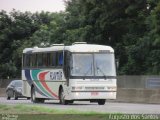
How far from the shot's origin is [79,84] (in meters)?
34.6

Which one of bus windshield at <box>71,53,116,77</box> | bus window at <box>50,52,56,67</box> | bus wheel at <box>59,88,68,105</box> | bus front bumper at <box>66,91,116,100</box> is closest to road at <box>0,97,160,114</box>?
bus front bumper at <box>66,91,116,100</box>

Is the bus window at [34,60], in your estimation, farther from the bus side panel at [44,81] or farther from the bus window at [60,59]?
the bus window at [60,59]

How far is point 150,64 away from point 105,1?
7.48m

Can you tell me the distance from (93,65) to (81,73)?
30.1 inches

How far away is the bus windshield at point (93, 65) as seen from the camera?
34875 millimetres

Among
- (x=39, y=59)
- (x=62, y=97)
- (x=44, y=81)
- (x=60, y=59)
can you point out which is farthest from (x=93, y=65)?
(x=39, y=59)

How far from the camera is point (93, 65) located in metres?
35.0

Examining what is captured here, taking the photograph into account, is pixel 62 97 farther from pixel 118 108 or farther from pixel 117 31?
pixel 117 31

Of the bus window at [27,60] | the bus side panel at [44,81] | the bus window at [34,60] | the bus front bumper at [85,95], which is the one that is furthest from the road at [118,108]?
the bus window at [27,60]

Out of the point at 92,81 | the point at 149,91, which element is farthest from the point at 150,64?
the point at 92,81

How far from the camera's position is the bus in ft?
113

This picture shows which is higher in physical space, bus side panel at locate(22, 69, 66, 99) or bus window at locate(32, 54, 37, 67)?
bus window at locate(32, 54, 37, 67)

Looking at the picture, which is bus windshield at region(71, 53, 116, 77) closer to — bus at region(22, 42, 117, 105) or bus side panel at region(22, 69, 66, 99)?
bus at region(22, 42, 117, 105)

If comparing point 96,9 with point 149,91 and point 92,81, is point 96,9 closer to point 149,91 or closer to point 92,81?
point 149,91
